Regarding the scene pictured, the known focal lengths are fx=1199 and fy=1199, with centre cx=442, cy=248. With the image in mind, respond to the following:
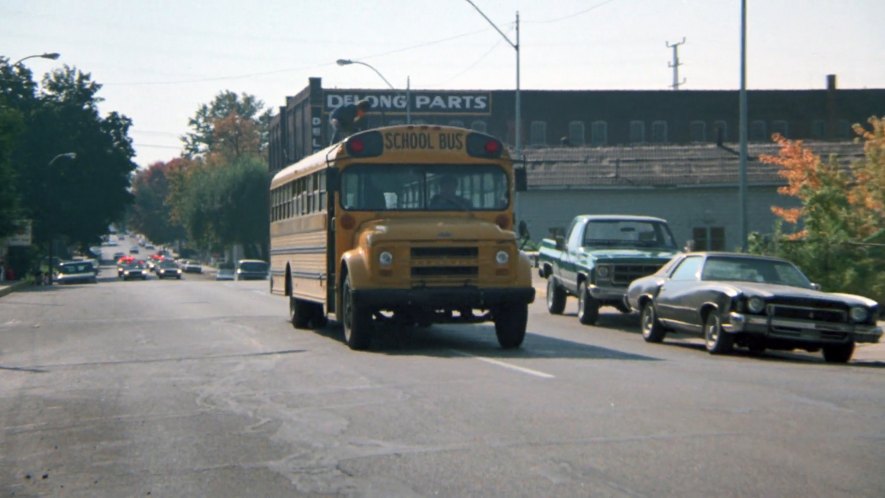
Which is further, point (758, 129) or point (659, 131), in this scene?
point (659, 131)

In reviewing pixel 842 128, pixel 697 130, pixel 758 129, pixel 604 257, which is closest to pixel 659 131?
pixel 697 130

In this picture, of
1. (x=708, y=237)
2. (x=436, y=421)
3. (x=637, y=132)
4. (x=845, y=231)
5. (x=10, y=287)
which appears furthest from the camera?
(x=637, y=132)

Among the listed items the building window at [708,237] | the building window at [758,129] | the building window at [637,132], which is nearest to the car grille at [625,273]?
the building window at [708,237]

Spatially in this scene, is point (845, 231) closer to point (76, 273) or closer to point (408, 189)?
point (408, 189)

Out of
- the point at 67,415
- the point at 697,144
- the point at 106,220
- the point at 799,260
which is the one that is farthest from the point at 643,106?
the point at 67,415

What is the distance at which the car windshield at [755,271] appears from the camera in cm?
1706

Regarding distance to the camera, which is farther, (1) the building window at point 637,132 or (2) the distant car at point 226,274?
(1) the building window at point 637,132

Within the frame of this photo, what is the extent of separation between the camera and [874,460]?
8.19 metres

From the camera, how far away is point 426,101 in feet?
270

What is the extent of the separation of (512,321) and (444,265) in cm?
136

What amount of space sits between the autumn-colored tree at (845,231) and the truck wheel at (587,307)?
458cm

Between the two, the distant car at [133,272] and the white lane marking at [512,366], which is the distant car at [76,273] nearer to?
the distant car at [133,272]

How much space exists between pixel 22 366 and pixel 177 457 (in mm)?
7877

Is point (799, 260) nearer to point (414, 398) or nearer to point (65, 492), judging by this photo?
point (414, 398)
